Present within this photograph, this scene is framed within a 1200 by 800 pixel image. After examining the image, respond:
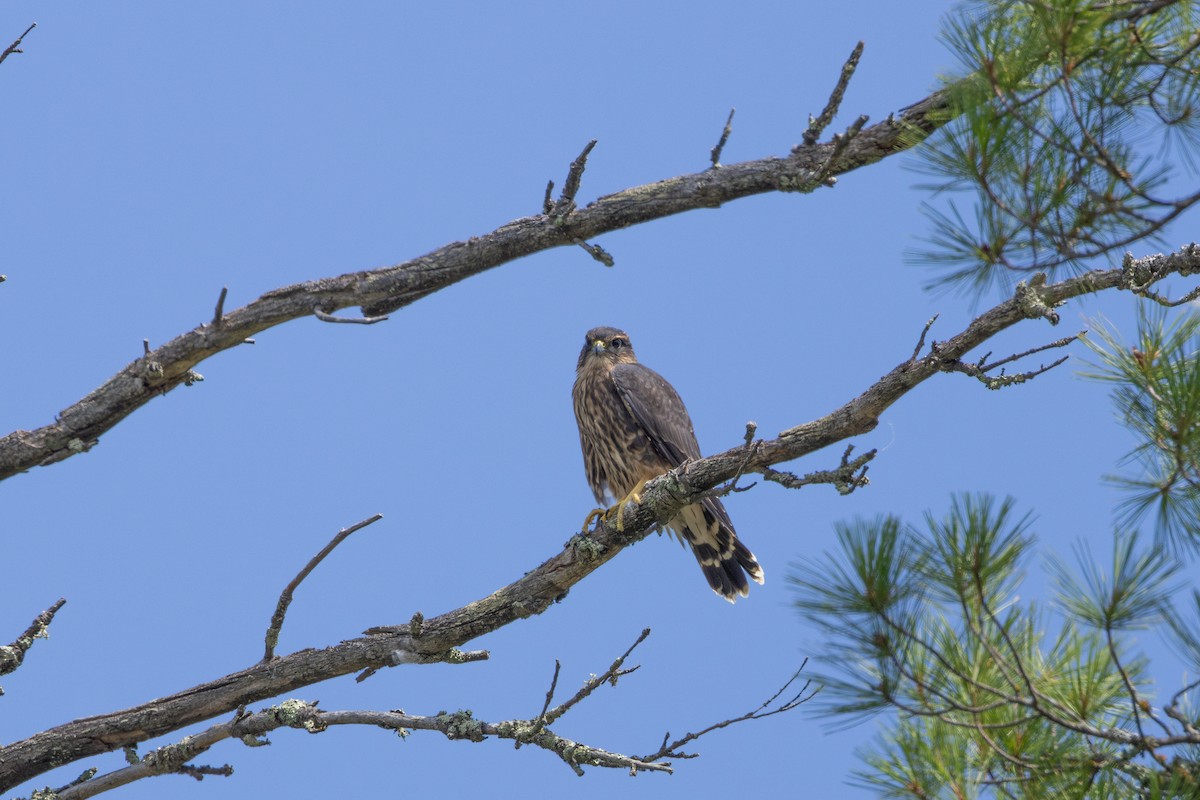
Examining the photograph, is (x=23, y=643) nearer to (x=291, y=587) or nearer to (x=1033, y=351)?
(x=291, y=587)

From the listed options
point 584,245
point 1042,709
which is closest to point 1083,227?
point 1042,709

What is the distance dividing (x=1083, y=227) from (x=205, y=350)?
2506mm

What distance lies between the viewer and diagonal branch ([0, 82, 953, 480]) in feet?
12.9

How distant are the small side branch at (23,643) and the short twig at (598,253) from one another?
6.10 feet

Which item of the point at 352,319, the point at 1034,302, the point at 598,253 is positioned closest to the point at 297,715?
the point at 352,319

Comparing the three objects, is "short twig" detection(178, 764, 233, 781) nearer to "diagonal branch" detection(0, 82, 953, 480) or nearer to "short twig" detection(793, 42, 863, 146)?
"diagonal branch" detection(0, 82, 953, 480)

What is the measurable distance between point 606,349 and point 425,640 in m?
2.50

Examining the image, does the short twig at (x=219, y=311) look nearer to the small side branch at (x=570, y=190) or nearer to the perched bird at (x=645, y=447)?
the small side branch at (x=570, y=190)

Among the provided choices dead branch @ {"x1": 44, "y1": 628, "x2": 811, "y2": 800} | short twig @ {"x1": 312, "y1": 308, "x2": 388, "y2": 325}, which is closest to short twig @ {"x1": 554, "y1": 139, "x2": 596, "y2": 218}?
short twig @ {"x1": 312, "y1": 308, "x2": 388, "y2": 325}

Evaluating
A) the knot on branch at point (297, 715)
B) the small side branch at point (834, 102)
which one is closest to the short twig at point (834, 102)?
the small side branch at point (834, 102)

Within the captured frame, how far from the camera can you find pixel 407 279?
13.1 ft

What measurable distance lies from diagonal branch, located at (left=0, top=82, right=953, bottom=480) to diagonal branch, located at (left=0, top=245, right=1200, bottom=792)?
76 centimetres

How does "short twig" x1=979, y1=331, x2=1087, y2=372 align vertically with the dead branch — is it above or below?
above

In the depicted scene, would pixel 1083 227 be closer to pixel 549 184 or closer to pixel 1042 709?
pixel 1042 709
